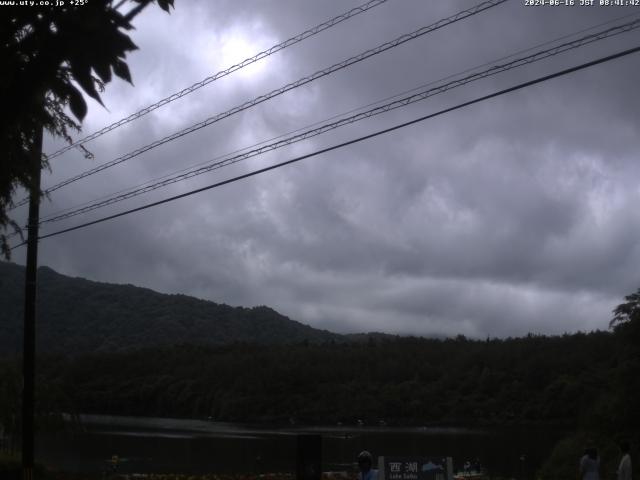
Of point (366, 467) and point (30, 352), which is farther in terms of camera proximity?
point (30, 352)

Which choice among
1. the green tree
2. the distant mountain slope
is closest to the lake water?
the green tree

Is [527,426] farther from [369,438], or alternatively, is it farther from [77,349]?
[77,349]

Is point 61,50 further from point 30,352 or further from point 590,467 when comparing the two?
point 30,352

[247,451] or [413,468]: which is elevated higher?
[413,468]

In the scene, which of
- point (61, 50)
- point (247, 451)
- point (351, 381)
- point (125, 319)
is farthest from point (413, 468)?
point (125, 319)

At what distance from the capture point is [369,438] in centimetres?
5959

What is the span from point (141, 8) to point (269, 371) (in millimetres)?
105641

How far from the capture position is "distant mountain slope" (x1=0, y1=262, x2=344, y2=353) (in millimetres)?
139375

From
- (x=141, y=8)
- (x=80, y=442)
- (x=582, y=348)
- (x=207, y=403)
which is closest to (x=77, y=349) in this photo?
(x=207, y=403)

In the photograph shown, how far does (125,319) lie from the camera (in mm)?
167125

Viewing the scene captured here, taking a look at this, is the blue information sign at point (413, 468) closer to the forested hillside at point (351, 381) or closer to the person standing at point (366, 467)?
the person standing at point (366, 467)

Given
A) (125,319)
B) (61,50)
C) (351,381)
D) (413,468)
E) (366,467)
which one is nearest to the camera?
(61,50)

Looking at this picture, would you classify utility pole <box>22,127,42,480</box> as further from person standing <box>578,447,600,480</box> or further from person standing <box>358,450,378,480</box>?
person standing <box>578,447,600,480</box>

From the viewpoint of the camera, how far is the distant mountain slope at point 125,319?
139 metres
